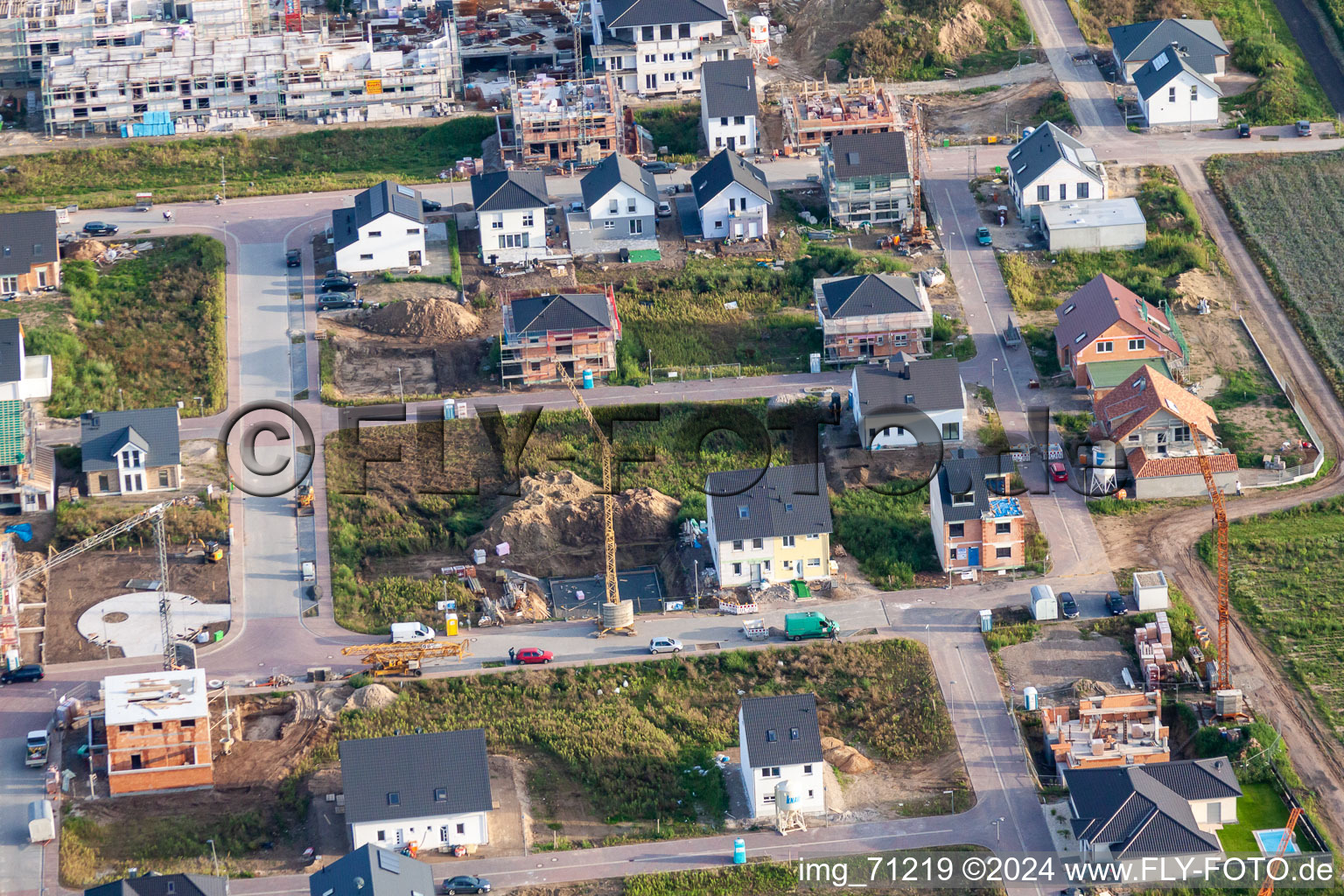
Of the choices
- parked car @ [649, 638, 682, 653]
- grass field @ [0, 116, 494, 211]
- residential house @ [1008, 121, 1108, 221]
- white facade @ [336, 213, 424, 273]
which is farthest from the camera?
grass field @ [0, 116, 494, 211]

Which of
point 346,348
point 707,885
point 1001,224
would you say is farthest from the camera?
point 1001,224

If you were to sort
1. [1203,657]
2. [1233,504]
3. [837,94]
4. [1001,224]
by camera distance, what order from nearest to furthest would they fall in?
[1203,657], [1233,504], [1001,224], [837,94]

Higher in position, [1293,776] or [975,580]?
[975,580]

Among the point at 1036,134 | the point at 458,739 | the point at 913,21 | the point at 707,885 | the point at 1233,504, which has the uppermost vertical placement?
the point at 913,21

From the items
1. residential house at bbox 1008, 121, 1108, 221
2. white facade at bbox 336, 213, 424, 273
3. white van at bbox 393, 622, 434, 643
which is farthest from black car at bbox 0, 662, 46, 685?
residential house at bbox 1008, 121, 1108, 221

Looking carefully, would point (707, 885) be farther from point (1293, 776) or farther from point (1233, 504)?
point (1233, 504)

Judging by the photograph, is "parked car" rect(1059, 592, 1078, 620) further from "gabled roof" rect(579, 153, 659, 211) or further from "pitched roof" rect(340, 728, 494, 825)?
"gabled roof" rect(579, 153, 659, 211)

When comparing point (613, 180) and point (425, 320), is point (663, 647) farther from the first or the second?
point (613, 180)

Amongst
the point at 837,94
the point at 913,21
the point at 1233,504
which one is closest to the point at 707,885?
the point at 1233,504
